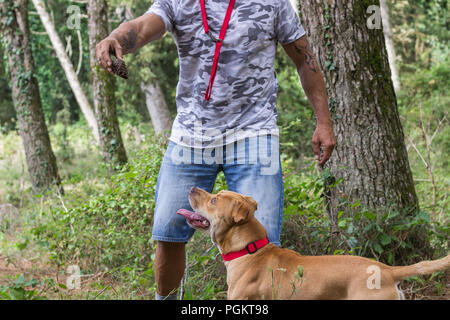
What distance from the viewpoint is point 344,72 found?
5562mm

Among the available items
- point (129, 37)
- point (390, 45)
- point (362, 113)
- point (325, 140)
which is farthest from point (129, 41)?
point (390, 45)

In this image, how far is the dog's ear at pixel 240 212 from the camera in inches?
131

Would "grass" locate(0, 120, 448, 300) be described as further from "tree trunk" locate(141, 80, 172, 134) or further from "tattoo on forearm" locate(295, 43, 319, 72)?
"tree trunk" locate(141, 80, 172, 134)

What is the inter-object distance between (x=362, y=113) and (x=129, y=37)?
2.98 metres

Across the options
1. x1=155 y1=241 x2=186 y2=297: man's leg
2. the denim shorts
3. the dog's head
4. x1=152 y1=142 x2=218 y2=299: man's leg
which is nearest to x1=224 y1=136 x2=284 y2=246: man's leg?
the denim shorts

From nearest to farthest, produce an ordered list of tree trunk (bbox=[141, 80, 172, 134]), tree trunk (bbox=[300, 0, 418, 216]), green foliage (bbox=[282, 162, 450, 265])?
green foliage (bbox=[282, 162, 450, 265]), tree trunk (bbox=[300, 0, 418, 216]), tree trunk (bbox=[141, 80, 172, 134])

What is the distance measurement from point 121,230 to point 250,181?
385 cm

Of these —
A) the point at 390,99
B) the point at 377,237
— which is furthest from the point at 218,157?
Answer: the point at 390,99

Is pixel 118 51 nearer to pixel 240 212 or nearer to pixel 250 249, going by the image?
pixel 240 212

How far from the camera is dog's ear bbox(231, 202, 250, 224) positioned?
131 inches

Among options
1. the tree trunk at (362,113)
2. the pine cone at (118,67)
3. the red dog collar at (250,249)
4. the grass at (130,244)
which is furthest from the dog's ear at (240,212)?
the tree trunk at (362,113)

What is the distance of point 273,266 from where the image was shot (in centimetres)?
331

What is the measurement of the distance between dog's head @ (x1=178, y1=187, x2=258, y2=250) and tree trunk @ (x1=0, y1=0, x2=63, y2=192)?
31.5ft
